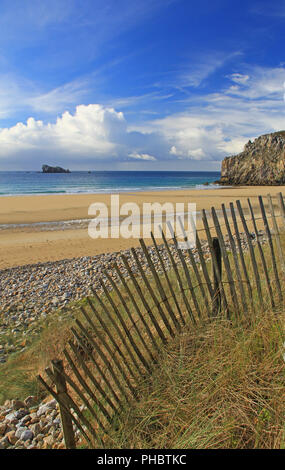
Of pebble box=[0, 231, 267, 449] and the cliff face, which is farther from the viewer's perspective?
the cliff face

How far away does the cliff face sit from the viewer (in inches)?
2431

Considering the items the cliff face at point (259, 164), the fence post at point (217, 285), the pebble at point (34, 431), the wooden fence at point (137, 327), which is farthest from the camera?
the cliff face at point (259, 164)

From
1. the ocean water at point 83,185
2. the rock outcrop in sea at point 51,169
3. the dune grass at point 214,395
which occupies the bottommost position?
the dune grass at point 214,395

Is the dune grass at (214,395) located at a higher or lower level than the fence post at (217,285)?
lower

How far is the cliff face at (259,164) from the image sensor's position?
61.8 meters

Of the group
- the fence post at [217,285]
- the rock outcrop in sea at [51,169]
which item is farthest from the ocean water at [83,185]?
the rock outcrop in sea at [51,169]

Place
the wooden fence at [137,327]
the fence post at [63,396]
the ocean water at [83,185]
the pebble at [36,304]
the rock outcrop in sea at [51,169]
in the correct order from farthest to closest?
the rock outcrop in sea at [51,169]
the ocean water at [83,185]
the pebble at [36,304]
the wooden fence at [137,327]
the fence post at [63,396]

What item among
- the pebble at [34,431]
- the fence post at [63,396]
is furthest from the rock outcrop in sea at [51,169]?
the fence post at [63,396]

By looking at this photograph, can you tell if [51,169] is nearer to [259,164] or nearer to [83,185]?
[83,185]

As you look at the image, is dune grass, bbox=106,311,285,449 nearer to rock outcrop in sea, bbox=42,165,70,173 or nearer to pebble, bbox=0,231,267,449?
pebble, bbox=0,231,267,449

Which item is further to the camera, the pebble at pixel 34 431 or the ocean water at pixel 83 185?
the ocean water at pixel 83 185

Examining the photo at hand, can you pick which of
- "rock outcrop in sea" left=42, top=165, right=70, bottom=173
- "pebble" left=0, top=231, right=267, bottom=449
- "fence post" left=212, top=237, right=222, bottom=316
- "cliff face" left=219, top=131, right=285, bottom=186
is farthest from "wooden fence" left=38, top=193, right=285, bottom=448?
"rock outcrop in sea" left=42, top=165, right=70, bottom=173

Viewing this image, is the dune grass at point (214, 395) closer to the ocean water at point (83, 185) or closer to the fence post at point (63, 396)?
the fence post at point (63, 396)

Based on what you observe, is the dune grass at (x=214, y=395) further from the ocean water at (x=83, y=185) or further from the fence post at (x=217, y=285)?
the ocean water at (x=83, y=185)
